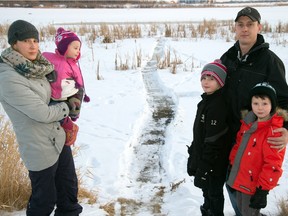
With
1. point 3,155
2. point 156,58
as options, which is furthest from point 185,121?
point 156,58

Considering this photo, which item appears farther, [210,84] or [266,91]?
[210,84]

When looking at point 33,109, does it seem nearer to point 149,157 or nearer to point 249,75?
point 249,75

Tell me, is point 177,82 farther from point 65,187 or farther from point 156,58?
point 65,187

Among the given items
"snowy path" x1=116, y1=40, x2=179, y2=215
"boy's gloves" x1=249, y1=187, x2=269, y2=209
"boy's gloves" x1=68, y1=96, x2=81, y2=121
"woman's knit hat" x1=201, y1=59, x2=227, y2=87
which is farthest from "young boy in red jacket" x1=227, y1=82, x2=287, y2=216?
"boy's gloves" x1=68, y1=96, x2=81, y2=121

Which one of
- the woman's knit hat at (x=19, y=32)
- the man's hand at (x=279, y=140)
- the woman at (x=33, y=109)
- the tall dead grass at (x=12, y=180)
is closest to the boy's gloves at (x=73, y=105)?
the woman at (x=33, y=109)

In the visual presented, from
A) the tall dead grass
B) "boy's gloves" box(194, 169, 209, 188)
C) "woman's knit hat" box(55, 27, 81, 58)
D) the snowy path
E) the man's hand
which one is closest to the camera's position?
the man's hand

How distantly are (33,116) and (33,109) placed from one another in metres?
0.05

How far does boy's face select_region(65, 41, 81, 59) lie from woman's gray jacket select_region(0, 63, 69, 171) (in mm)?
316

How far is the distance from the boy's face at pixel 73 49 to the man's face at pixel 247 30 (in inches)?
49.9

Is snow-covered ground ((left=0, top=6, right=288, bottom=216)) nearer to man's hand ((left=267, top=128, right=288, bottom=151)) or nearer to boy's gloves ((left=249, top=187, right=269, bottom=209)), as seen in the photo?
boy's gloves ((left=249, top=187, right=269, bottom=209))

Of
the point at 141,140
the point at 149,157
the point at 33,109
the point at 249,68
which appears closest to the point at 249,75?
the point at 249,68

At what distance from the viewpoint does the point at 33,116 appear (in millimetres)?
2025

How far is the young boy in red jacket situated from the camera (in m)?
2.11

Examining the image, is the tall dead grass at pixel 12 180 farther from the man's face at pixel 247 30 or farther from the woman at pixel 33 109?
the man's face at pixel 247 30
